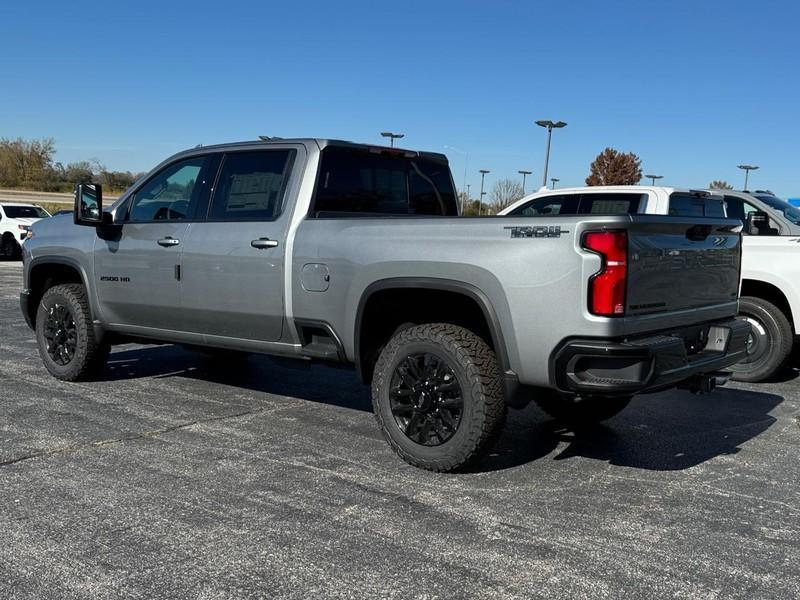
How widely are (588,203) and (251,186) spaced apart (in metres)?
4.18

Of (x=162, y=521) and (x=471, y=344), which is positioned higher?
(x=471, y=344)

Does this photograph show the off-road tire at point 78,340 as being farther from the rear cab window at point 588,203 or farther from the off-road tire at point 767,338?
the off-road tire at point 767,338

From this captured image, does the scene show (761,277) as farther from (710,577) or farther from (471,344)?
(710,577)

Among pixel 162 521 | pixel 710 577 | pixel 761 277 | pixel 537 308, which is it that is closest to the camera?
pixel 710 577

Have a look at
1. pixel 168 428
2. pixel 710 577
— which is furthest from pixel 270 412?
pixel 710 577

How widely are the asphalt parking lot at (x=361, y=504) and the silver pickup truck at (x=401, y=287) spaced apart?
16.8 inches

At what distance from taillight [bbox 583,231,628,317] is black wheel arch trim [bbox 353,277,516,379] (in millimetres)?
564

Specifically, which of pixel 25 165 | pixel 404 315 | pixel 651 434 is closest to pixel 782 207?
pixel 651 434

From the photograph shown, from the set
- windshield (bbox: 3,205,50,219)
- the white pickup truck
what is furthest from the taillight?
windshield (bbox: 3,205,50,219)

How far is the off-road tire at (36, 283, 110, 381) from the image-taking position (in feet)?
21.7

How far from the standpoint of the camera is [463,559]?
11.3 ft

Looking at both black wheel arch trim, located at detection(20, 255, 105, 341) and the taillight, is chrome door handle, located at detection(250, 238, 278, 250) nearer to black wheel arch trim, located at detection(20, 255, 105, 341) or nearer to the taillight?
black wheel arch trim, located at detection(20, 255, 105, 341)

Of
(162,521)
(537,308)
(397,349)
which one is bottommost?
(162,521)

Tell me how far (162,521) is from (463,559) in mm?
1416
